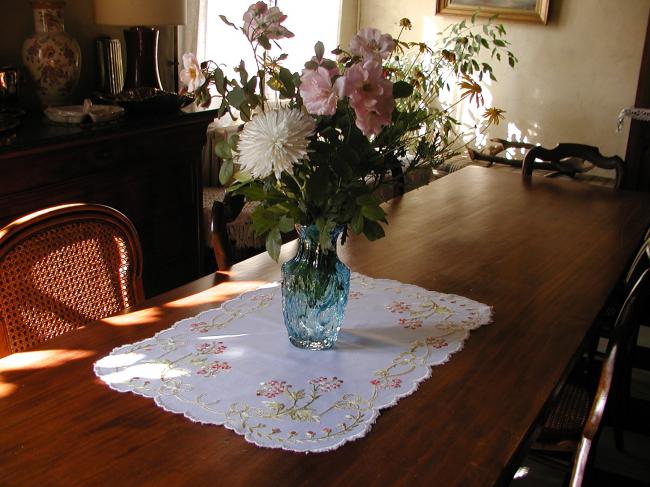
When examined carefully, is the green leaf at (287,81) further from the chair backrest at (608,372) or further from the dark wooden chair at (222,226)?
the chair backrest at (608,372)

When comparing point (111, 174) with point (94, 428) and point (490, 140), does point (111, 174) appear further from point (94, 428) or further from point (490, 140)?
point (490, 140)

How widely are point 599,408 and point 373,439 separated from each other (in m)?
0.44

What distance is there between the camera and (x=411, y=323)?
5.61 ft

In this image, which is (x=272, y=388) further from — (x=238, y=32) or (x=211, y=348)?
(x=238, y=32)

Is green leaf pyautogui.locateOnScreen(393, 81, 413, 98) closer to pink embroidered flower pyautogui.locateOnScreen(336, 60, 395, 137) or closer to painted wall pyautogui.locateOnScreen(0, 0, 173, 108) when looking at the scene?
pink embroidered flower pyautogui.locateOnScreen(336, 60, 395, 137)

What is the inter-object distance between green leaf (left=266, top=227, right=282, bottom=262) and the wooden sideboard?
143 centimetres

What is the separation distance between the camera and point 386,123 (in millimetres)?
1280

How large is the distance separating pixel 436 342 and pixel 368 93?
60cm

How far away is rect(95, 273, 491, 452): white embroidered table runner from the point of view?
1.29 meters

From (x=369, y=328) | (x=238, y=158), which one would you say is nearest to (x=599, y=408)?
(x=369, y=328)

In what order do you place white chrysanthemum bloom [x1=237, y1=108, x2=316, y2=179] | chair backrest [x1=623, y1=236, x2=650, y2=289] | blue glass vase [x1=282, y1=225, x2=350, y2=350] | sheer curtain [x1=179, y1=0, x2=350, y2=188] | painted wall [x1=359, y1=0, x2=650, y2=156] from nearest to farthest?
1. white chrysanthemum bloom [x1=237, y1=108, x2=316, y2=179]
2. blue glass vase [x1=282, y1=225, x2=350, y2=350]
3. chair backrest [x1=623, y1=236, x2=650, y2=289]
4. sheer curtain [x1=179, y1=0, x2=350, y2=188]
5. painted wall [x1=359, y1=0, x2=650, y2=156]

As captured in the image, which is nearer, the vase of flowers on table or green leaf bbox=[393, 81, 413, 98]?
the vase of flowers on table

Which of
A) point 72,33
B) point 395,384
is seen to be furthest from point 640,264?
point 72,33

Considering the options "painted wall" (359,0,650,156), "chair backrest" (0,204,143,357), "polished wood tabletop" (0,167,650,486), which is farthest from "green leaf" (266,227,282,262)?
"painted wall" (359,0,650,156)
